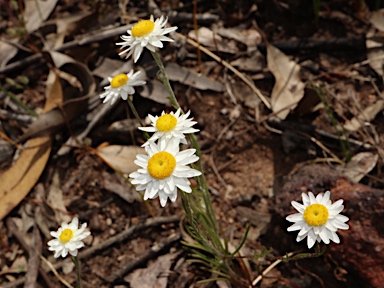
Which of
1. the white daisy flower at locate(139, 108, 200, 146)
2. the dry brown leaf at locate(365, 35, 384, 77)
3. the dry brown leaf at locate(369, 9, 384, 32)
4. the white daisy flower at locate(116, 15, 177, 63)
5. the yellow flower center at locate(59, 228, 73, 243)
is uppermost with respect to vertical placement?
the white daisy flower at locate(116, 15, 177, 63)

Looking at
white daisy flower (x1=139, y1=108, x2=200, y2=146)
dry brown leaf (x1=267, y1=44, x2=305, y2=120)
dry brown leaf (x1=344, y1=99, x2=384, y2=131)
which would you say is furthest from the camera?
dry brown leaf (x1=267, y1=44, x2=305, y2=120)

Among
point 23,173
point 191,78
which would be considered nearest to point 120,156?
point 23,173

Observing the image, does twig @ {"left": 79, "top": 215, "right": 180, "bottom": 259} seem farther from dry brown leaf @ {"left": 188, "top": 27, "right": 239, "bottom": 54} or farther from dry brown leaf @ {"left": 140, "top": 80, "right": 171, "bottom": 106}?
dry brown leaf @ {"left": 188, "top": 27, "right": 239, "bottom": 54}

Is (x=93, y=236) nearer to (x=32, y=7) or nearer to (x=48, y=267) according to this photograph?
(x=48, y=267)

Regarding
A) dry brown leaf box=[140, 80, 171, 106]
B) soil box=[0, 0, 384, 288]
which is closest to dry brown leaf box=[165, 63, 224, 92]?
soil box=[0, 0, 384, 288]

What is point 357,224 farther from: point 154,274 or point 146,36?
point 146,36
